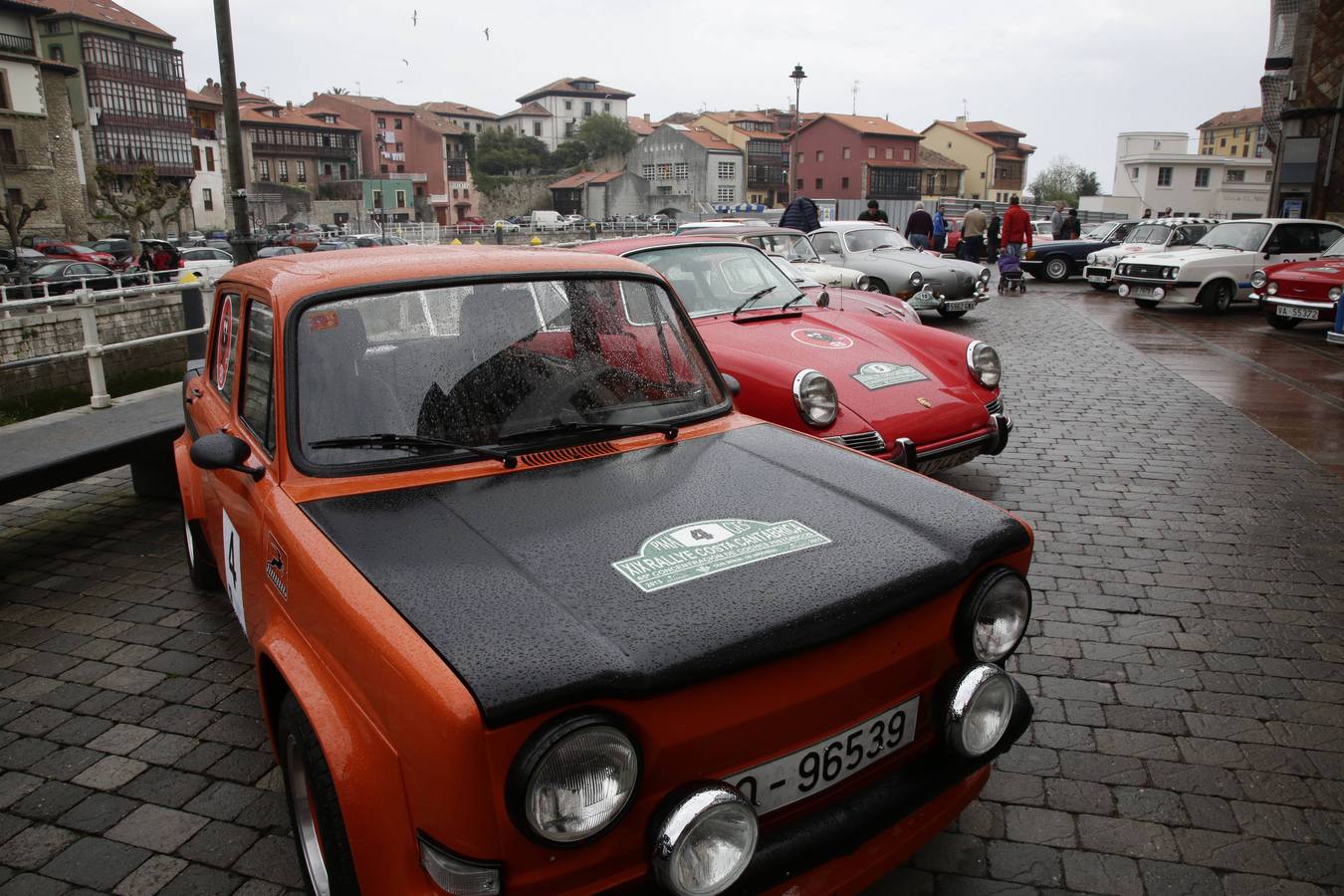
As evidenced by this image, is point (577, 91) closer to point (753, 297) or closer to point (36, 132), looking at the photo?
point (36, 132)

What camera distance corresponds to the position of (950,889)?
103 inches

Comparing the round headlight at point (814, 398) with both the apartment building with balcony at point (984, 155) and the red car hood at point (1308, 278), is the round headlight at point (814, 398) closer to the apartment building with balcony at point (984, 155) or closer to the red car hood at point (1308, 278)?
the red car hood at point (1308, 278)

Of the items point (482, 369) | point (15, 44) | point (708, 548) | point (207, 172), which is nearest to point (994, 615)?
point (708, 548)

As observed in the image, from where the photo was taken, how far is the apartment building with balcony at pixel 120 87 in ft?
196

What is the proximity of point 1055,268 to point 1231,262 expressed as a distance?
734cm

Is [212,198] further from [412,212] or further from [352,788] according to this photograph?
[352,788]

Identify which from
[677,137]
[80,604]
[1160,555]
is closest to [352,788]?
[80,604]

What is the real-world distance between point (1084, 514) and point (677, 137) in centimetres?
9525

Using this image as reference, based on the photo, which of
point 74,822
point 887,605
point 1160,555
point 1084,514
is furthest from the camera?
point 1084,514

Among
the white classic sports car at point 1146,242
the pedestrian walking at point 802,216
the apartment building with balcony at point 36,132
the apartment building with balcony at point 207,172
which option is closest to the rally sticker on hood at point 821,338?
the pedestrian walking at point 802,216

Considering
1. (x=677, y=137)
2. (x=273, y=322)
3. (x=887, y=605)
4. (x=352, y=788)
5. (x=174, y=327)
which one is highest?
(x=677, y=137)

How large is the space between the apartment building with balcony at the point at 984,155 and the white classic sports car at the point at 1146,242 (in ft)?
232

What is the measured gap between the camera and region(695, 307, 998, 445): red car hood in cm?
519

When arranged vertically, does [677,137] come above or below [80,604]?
above
